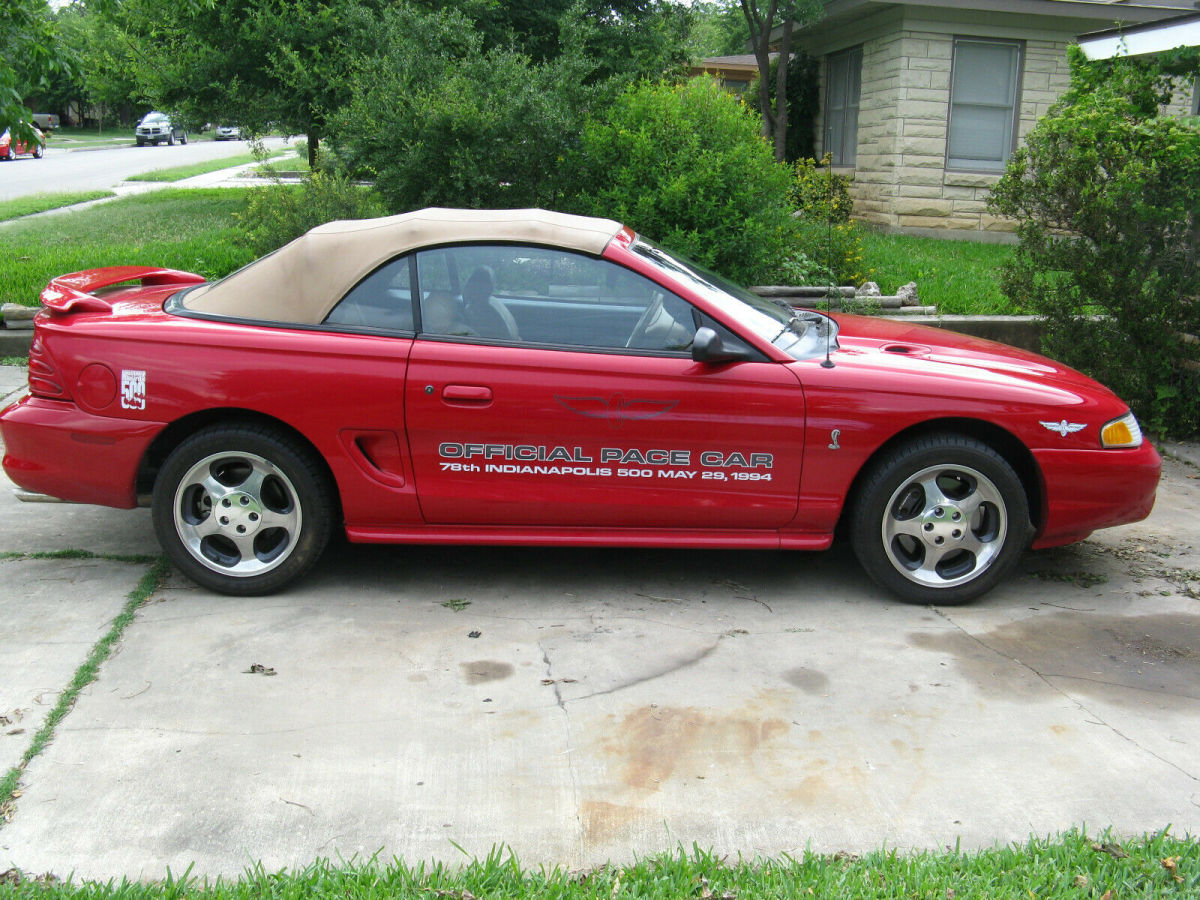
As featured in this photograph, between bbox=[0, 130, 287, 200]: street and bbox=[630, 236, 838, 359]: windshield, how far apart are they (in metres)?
14.9

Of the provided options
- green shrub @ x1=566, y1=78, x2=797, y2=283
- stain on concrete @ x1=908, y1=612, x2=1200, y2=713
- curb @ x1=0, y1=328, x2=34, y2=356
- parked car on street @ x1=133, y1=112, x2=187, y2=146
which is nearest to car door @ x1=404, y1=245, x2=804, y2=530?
stain on concrete @ x1=908, y1=612, x2=1200, y2=713

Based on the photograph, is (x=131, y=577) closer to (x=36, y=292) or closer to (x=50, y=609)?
(x=50, y=609)

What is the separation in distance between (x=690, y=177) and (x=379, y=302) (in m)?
4.19

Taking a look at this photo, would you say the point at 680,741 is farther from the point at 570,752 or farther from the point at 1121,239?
the point at 1121,239

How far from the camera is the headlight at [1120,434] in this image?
4.66 metres

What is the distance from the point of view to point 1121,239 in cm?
716

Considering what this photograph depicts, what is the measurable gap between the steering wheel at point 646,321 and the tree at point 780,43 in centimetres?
1157

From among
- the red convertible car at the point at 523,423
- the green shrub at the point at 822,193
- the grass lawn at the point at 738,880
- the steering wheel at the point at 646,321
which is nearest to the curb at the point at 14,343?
the red convertible car at the point at 523,423

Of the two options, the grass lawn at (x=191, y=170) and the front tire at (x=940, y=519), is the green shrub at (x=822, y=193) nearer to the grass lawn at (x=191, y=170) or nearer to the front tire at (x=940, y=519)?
the front tire at (x=940, y=519)

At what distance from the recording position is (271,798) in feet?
10.4

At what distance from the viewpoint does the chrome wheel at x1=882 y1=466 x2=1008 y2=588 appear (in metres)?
4.60

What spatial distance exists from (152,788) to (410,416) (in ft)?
5.81

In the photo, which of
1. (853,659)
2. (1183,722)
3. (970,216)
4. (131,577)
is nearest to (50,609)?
(131,577)

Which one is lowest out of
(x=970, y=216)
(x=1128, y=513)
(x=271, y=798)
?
(x=271, y=798)
